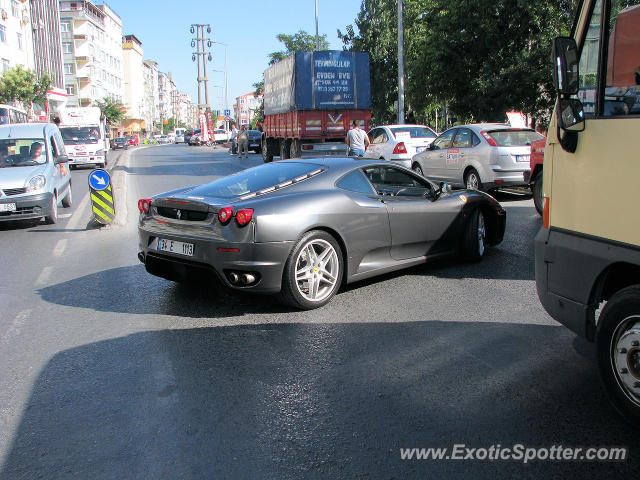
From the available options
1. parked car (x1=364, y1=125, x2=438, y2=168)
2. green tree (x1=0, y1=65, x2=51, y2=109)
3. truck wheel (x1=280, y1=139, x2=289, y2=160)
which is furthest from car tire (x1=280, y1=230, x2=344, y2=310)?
green tree (x1=0, y1=65, x2=51, y2=109)

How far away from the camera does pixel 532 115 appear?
80.7ft

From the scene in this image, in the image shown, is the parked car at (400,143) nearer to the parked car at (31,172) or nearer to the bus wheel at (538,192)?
the bus wheel at (538,192)

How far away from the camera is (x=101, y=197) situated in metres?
10.4

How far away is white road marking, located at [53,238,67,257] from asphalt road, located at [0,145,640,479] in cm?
217

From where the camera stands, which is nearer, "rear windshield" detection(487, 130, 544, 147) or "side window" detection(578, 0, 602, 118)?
"side window" detection(578, 0, 602, 118)

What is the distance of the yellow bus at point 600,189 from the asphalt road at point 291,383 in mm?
414

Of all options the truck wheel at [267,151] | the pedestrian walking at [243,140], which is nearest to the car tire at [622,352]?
the truck wheel at [267,151]

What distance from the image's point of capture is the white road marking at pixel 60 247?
336 inches

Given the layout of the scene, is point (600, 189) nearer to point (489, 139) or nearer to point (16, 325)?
point (16, 325)

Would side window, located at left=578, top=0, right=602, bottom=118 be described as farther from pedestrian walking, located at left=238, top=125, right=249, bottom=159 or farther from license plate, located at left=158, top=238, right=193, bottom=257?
pedestrian walking, located at left=238, top=125, right=249, bottom=159

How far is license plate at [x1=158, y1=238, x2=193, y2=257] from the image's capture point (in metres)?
5.39

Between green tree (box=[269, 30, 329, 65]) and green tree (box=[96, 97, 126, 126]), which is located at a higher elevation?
green tree (box=[269, 30, 329, 65])

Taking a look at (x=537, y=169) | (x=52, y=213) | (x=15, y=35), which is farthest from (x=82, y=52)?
(x=537, y=169)

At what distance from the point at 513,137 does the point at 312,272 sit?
27.7ft
